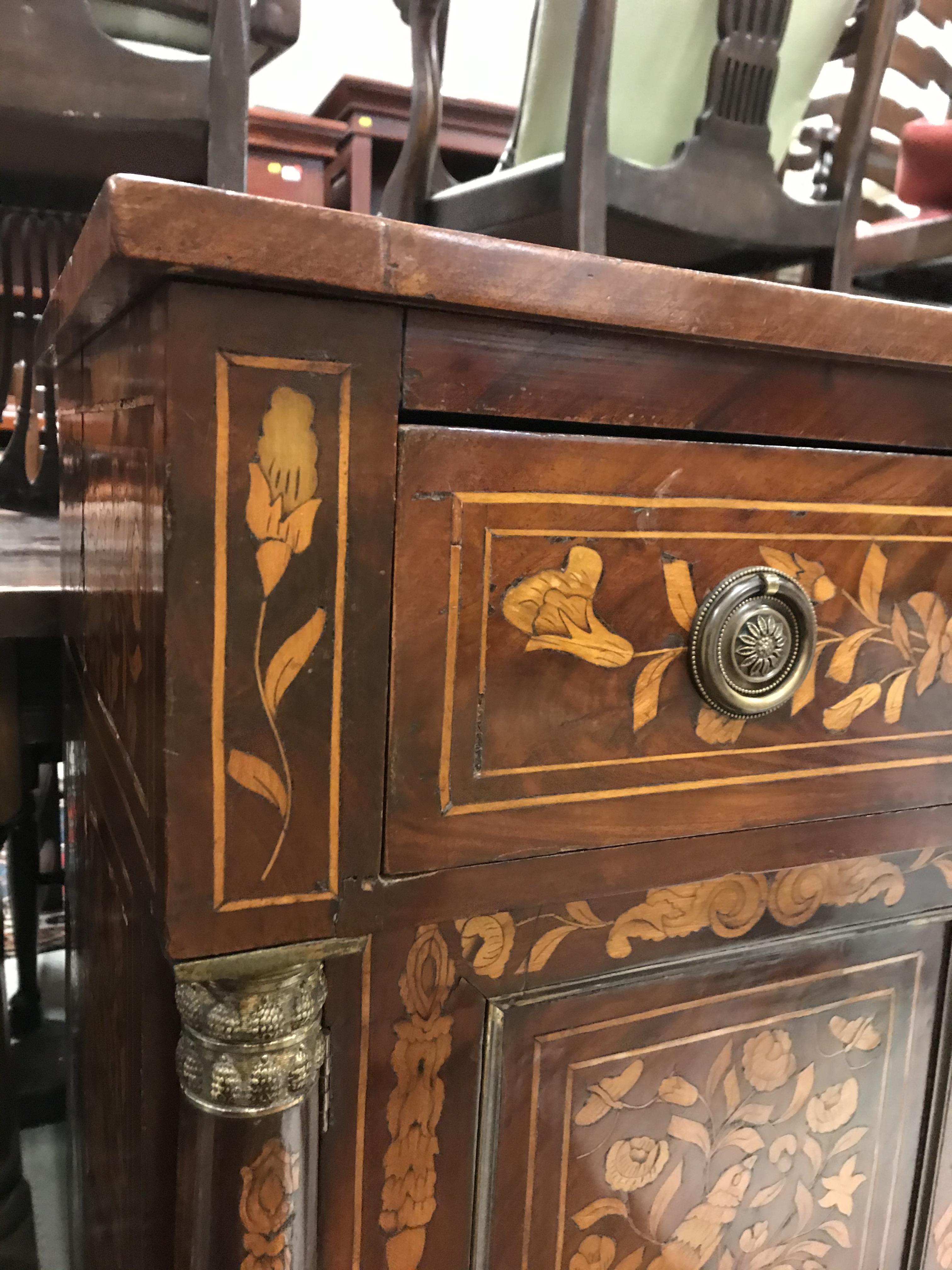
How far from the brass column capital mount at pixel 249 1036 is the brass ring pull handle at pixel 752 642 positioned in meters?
0.21

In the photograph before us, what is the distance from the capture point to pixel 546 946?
46 centimetres

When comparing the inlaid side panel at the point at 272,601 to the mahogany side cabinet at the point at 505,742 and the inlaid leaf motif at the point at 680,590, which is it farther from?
the inlaid leaf motif at the point at 680,590

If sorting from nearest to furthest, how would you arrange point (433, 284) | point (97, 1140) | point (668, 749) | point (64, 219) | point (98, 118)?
1. point (433, 284)
2. point (668, 749)
3. point (97, 1140)
4. point (98, 118)
5. point (64, 219)

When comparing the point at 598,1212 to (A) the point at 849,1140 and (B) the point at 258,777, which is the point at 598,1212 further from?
(B) the point at 258,777

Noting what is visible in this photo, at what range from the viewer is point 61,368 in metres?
0.74

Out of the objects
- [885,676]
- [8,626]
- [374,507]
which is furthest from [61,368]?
[885,676]

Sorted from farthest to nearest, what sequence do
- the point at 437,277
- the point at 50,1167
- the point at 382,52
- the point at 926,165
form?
the point at 382,52
the point at 50,1167
the point at 926,165
the point at 437,277

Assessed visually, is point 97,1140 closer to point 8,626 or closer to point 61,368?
point 8,626

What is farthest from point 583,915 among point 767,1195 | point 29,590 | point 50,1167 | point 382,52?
point 382,52

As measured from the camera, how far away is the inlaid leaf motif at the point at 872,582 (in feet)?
1.58

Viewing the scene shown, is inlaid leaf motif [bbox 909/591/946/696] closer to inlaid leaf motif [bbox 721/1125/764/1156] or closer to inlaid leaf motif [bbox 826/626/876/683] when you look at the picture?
inlaid leaf motif [bbox 826/626/876/683]

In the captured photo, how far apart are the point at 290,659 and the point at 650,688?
0.55 ft

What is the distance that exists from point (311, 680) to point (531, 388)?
0.15m

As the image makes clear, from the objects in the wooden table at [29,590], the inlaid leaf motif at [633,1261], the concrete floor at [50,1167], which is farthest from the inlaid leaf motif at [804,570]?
the concrete floor at [50,1167]
